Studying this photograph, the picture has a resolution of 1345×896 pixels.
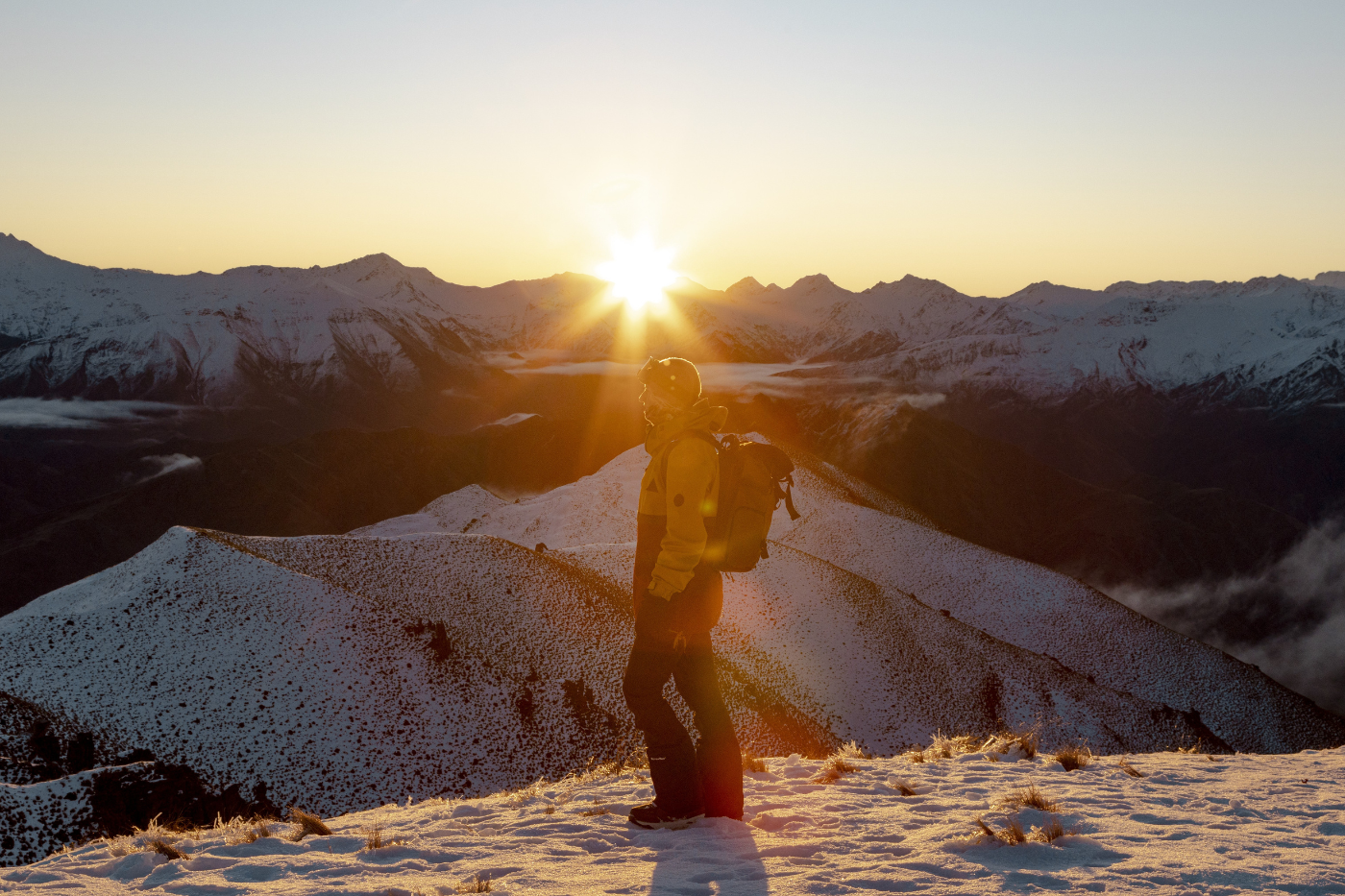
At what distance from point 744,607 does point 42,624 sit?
3344 cm

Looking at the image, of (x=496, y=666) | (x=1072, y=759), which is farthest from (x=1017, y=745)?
(x=496, y=666)

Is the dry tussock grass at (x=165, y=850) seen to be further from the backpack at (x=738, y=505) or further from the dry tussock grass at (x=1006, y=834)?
the dry tussock grass at (x=1006, y=834)

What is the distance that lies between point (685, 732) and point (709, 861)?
1.01 metres

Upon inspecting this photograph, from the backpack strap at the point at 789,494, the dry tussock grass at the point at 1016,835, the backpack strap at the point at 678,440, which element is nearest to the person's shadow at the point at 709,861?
the dry tussock grass at the point at 1016,835

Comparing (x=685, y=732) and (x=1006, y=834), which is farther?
(x=685, y=732)

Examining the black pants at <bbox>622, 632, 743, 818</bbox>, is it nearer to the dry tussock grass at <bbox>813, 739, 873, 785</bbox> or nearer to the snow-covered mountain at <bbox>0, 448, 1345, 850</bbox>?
the dry tussock grass at <bbox>813, 739, 873, 785</bbox>

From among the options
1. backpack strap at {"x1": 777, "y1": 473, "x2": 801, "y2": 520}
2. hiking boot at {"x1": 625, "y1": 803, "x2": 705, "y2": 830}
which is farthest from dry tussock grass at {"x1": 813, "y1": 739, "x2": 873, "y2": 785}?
backpack strap at {"x1": 777, "y1": 473, "x2": 801, "y2": 520}

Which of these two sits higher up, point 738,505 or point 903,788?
point 738,505

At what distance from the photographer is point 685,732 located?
22.4 ft

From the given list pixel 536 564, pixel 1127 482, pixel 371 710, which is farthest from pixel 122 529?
pixel 1127 482

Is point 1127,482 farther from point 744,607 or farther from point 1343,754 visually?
point 1343,754

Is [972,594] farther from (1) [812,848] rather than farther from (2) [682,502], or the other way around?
(2) [682,502]

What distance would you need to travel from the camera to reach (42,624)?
37156mm

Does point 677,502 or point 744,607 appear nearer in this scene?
point 677,502
